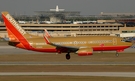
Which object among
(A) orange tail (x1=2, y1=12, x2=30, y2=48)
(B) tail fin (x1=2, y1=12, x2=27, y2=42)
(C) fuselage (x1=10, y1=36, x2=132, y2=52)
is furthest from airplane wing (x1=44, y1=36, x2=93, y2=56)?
(B) tail fin (x1=2, y1=12, x2=27, y2=42)

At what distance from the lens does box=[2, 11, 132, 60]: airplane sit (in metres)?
62.2

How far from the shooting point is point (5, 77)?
134ft

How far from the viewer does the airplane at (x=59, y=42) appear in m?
62.2

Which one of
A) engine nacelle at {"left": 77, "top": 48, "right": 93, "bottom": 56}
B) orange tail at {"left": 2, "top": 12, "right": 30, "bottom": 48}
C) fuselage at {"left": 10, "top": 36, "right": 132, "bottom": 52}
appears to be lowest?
engine nacelle at {"left": 77, "top": 48, "right": 93, "bottom": 56}

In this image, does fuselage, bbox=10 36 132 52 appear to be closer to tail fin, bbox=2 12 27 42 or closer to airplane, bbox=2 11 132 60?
airplane, bbox=2 11 132 60

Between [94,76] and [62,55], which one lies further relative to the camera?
[62,55]

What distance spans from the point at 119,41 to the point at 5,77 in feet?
87.5

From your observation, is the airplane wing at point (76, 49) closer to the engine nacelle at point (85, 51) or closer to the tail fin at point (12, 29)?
the engine nacelle at point (85, 51)

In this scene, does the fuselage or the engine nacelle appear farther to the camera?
the fuselage

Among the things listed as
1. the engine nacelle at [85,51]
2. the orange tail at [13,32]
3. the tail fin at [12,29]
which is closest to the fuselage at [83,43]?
the orange tail at [13,32]

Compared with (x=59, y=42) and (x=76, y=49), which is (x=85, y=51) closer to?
(x=76, y=49)

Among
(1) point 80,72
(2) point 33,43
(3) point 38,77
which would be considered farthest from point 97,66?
(2) point 33,43

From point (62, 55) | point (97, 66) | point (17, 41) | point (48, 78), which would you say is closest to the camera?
point (48, 78)

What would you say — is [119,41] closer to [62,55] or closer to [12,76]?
[62,55]
